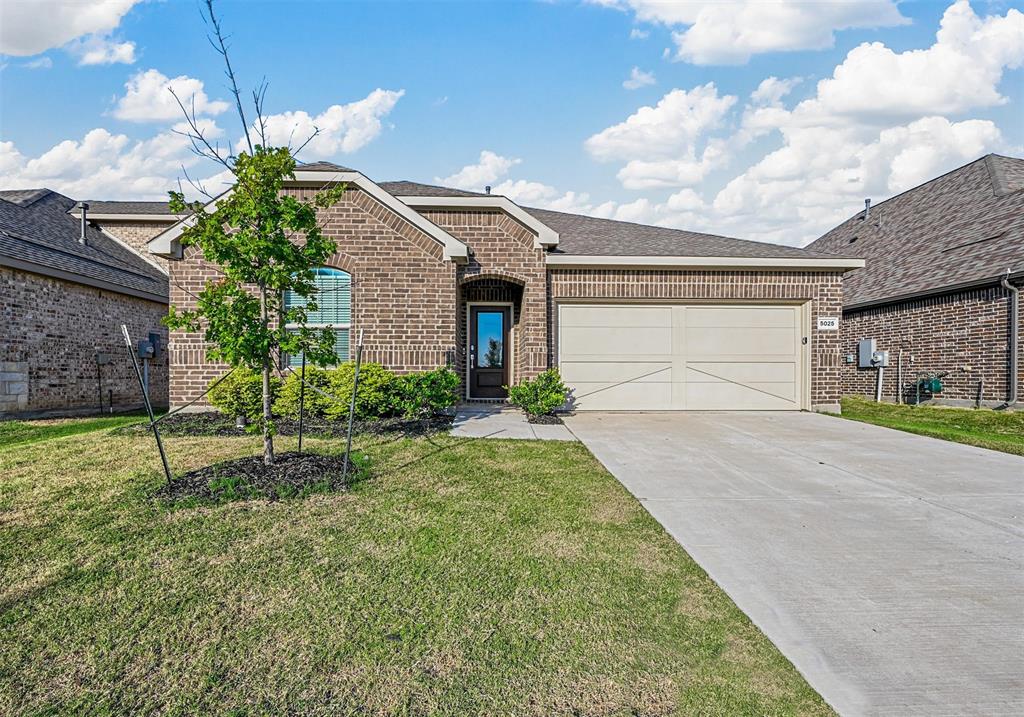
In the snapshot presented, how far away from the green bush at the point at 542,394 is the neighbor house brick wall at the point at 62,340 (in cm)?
955

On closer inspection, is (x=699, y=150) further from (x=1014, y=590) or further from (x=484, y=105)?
(x=1014, y=590)

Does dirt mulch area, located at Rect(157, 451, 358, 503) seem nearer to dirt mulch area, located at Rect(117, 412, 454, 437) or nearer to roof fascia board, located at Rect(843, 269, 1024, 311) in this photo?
dirt mulch area, located at Rect(117, 412, 454, 437)

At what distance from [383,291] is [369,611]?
25.1ft

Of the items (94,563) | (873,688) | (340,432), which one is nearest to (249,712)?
(94,563)

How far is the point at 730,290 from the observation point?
39.2ft

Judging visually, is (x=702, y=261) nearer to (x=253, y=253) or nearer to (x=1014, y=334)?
(x=1014, y=334)

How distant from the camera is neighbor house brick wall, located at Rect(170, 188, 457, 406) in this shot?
10188 mm

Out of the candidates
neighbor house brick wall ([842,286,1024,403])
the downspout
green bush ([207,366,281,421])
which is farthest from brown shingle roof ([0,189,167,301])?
the downspout

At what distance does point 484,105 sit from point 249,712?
45.0ft

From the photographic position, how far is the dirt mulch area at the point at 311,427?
27.6 ft

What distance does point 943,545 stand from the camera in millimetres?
4387

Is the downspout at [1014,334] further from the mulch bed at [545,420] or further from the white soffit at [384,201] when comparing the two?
the white soffit at [384,201]

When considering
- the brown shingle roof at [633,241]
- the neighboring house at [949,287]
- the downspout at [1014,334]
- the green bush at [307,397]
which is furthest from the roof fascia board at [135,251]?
the downspout at [1014,334]

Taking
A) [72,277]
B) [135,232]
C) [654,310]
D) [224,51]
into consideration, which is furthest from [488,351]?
[135,232]
